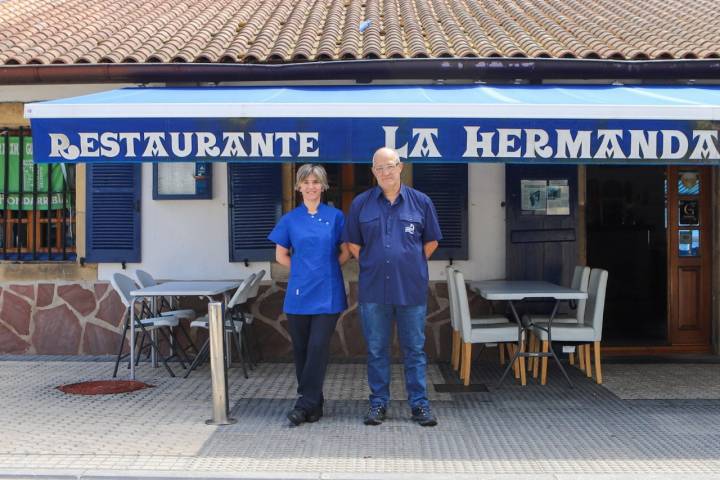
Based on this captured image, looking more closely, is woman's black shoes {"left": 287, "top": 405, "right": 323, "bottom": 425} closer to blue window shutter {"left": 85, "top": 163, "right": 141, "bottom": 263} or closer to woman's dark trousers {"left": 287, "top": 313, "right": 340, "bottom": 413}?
woman's dark trousers {"left": 287, "top": 313, "right": 340, "bottom": 413}

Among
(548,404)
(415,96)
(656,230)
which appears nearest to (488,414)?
(548,404)

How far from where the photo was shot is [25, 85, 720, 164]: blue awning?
6.33m

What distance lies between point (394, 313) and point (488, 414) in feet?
3.67

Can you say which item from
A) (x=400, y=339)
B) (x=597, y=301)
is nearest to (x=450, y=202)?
(x=597, y=301)

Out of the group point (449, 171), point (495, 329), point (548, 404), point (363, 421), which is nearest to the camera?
point (363, 421)

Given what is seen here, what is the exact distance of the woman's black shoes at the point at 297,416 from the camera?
5.97 m

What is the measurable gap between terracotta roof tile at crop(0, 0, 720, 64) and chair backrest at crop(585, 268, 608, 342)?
228 cm

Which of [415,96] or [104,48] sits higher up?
[104,48]

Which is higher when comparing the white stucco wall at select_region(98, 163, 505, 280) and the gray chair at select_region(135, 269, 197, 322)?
the white stucco wall at select_region(98, 163, 505, 280)

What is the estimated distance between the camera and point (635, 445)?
218 inches

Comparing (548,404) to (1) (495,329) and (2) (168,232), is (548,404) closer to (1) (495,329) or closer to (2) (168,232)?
(1) (495,329)

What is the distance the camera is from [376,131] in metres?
6.38

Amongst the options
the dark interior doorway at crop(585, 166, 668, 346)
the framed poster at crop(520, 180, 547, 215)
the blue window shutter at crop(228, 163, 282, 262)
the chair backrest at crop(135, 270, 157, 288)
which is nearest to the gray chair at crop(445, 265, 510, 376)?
the framed poster at crop(520, 180, 547, 215)

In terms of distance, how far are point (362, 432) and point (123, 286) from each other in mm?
3184
